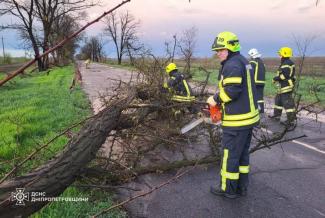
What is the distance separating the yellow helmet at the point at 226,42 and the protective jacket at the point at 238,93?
95mm

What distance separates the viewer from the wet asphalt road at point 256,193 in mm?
4477

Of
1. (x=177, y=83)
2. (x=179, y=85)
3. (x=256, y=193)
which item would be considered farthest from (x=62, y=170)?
(x=179, y=85)

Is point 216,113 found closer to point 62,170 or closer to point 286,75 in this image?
point 62,170

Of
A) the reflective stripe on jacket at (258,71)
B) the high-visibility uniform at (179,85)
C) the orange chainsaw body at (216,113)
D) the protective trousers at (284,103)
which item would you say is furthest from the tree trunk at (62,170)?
the protective trousers at (284,103)

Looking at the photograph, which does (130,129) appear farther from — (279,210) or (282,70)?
(282,70)

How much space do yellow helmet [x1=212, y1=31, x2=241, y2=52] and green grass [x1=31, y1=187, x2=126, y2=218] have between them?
2.46 metres

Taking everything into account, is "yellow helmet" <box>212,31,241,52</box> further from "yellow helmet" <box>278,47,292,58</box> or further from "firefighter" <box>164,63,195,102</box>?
"yellow helmet" <box>278,47,292,58</box>

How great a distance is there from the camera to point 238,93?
15.5ft

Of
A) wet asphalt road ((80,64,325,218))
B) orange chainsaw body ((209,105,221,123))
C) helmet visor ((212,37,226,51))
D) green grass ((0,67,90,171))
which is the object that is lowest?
wet asphalt road ((80,64,325,218))

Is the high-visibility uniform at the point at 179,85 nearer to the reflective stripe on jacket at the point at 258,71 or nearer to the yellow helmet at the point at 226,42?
the yellow helmet at the point at 226,42

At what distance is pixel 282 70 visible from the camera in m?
10.6

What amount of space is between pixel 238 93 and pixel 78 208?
2.45m

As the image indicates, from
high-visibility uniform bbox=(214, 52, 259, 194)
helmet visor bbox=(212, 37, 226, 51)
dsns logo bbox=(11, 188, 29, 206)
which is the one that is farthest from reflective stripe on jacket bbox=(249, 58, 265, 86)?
dsns logo bbox=(11, 188, 29, 206)

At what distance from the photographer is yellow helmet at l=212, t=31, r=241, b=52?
4747 millimetres
